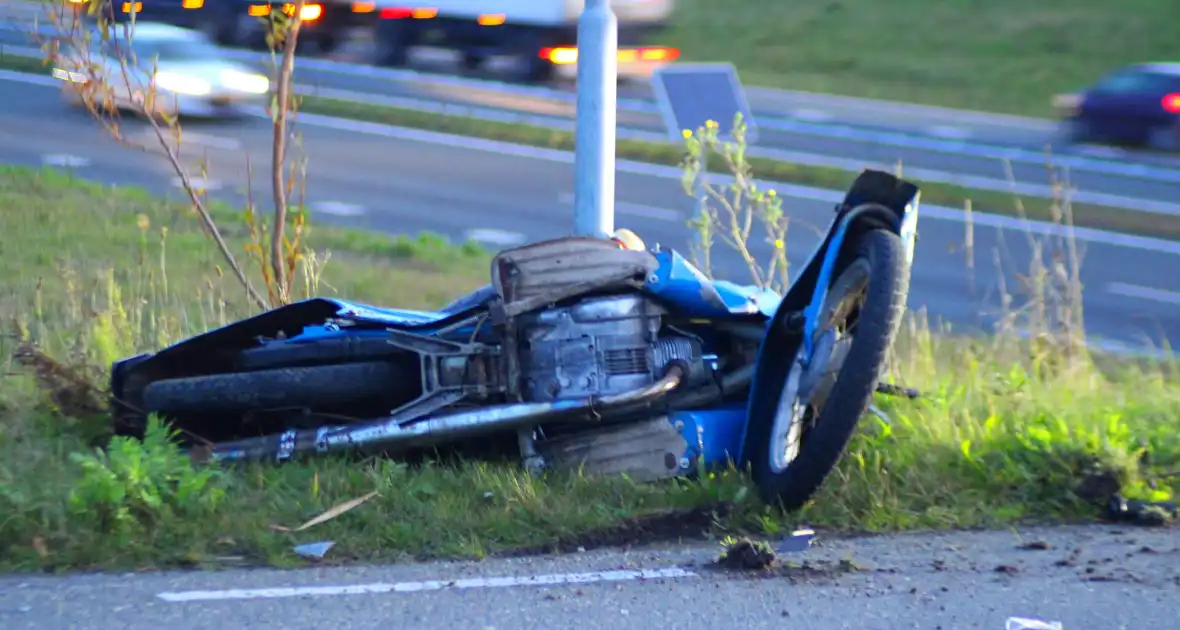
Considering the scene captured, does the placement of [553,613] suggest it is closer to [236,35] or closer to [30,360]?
[30,360]

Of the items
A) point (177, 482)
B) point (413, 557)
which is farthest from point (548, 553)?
point (177, 482)

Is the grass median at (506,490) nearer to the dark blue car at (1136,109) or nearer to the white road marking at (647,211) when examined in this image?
the white road marking at (647,211)

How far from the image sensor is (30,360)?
5.93 meters

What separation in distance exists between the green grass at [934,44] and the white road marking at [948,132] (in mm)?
3558

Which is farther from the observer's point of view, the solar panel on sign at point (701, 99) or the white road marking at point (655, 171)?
the white road marking at point (655, 171)

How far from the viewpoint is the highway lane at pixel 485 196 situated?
16.6 metres

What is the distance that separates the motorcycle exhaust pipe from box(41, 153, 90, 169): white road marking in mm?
16355

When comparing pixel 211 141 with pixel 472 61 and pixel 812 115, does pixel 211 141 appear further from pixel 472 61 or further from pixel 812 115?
pixel 812 115

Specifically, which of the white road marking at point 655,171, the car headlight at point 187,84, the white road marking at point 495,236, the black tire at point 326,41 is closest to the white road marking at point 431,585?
the white road marking at point 495,236

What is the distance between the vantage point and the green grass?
111 ft

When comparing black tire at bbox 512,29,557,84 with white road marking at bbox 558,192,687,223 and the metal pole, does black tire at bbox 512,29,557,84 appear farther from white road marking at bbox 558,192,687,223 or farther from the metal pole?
the metal pole

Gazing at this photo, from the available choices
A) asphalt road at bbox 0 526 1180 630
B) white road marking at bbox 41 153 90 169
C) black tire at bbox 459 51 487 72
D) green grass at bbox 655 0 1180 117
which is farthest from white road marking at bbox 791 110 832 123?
asphalt road at bbox 0 526 1180 630

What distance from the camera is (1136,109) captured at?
82.0 feet

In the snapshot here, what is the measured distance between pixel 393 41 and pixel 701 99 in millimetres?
22694
